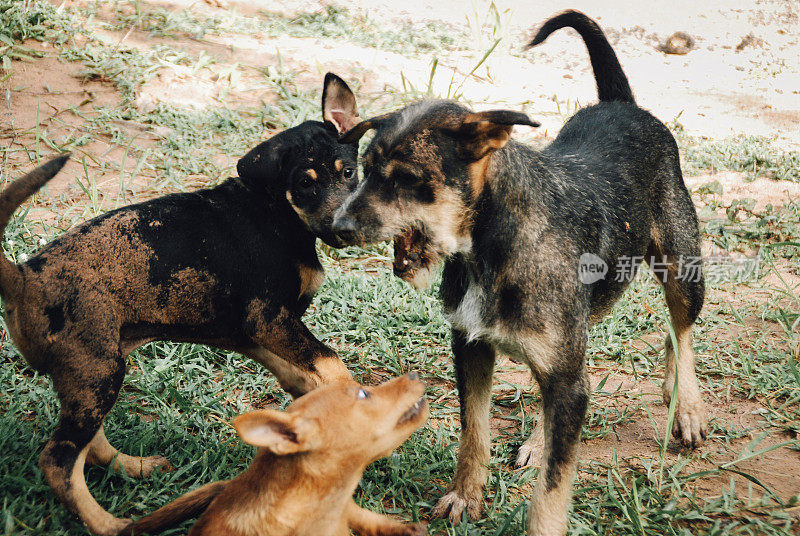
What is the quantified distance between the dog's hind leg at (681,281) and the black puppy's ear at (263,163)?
2.46 metres

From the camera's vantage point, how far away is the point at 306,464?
2645 mm

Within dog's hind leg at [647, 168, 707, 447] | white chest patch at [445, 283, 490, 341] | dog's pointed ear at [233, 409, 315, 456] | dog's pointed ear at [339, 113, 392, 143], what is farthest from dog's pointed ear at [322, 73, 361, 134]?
dog's pointed ear at [233, 409, 315, 456]

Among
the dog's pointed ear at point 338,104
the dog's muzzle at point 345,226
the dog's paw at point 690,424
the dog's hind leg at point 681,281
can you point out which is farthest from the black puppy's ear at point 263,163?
the dog's paw at point 690,424

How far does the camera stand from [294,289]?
3941 millimetres

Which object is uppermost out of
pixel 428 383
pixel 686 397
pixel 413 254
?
pixel 413 254

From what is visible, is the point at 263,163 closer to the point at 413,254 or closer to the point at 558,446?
the point at 413,254

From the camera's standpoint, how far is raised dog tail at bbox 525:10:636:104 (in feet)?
14.6

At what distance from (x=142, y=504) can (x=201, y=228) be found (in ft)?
5.03

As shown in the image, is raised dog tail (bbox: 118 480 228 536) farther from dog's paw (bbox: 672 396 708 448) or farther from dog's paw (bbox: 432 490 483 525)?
dog's paw (bbox: 672 396 708 448)

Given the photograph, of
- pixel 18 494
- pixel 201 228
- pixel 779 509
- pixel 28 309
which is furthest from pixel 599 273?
pixel 18 494

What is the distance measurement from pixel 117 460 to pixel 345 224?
5.96 ft

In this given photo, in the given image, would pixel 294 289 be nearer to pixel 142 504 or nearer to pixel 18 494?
pixel 142 504

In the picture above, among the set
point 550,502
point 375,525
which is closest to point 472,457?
point 550,502

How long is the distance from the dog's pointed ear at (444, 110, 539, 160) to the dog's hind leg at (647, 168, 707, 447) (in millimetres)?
1743
